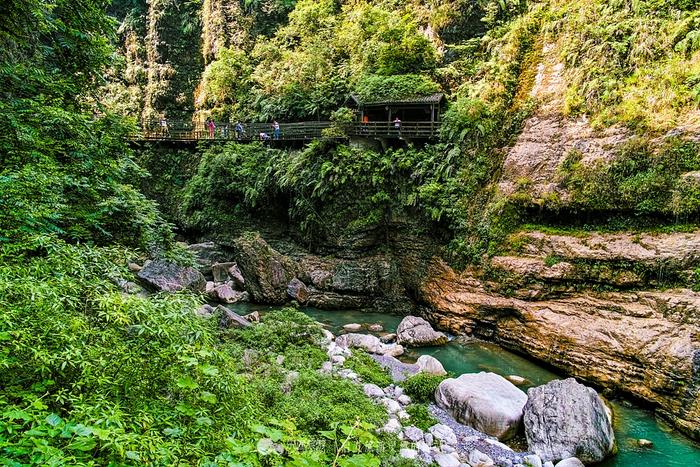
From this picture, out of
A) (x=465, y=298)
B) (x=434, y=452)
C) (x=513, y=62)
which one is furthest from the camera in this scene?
(x=513, y=62)

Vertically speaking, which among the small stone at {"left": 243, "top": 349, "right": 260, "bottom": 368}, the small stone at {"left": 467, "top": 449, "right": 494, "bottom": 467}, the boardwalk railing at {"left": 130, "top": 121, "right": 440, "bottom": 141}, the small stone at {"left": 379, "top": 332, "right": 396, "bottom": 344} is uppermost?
the boardwalk railing at {"left": 130, "top": 121, "right": 440, "bottom": 141}

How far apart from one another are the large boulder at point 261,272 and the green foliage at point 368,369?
595cm

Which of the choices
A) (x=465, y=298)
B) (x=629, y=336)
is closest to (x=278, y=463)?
(x=629, y=336)

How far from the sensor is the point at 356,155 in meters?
17.5

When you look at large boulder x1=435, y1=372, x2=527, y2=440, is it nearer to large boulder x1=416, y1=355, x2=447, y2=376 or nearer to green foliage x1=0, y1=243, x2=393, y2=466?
large boulder x1=416, y1=355, x2=447, y2=376

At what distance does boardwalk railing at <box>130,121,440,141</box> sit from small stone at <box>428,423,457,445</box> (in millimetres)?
10670

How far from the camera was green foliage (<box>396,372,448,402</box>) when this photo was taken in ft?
29.1

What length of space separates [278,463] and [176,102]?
35681 millimetres

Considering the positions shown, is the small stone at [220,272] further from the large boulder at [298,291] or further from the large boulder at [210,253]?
the large boulder at [298,291]

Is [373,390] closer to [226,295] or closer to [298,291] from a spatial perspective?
[298,291]

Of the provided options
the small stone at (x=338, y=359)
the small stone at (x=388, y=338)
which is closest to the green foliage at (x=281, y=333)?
the small stone at (x=338, y=359)

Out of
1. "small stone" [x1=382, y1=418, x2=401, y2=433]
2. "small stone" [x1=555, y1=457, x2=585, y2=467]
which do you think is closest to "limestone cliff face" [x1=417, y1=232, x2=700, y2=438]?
"small stone" [x1=555, y1=457, x2=585, y2=467]

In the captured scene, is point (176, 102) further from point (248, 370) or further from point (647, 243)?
point (647, 243)

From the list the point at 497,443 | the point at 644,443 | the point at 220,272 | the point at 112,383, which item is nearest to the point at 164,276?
the point at 220,272
